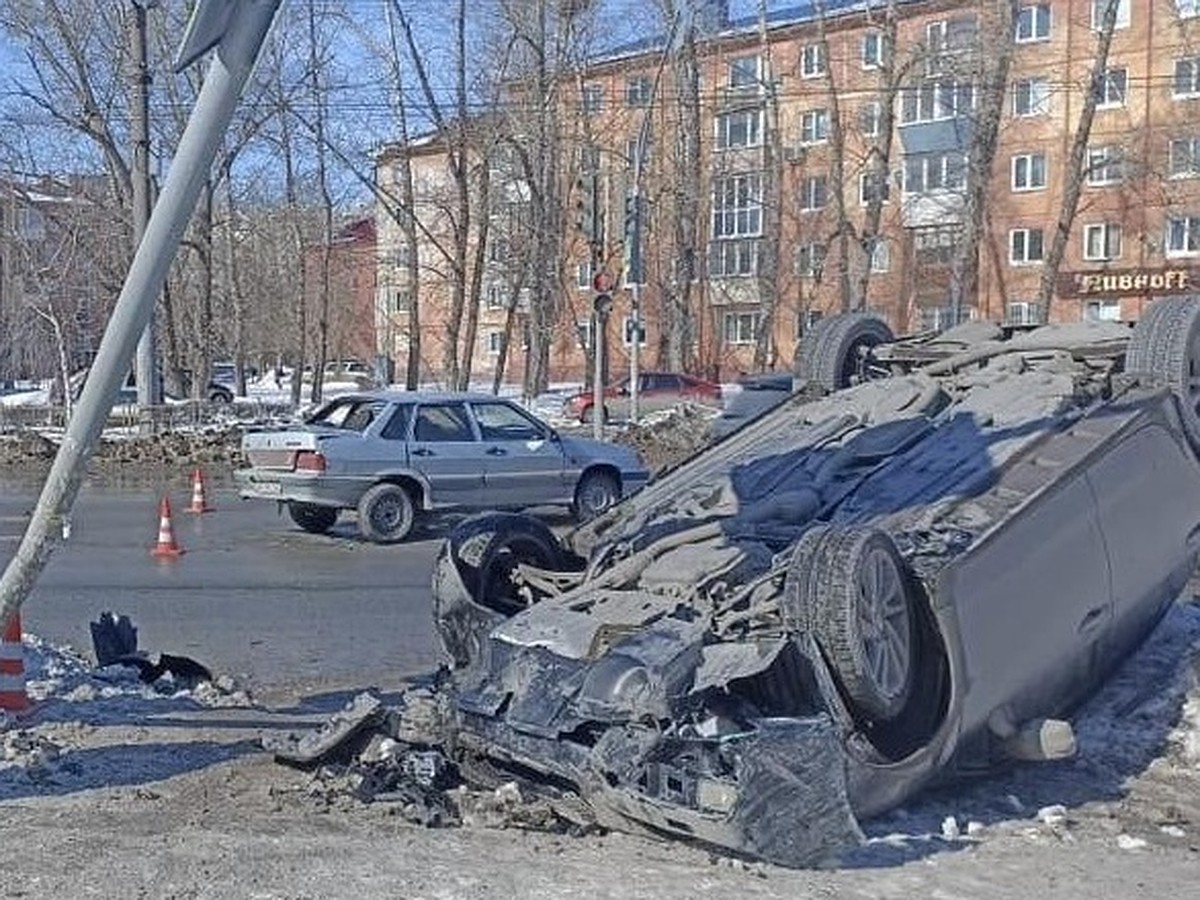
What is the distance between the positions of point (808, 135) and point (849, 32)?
4.55 m

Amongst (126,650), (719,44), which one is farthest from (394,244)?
(126,650)

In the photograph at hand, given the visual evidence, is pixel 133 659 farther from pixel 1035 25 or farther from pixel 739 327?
pixel 739 327

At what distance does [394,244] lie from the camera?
205 feet

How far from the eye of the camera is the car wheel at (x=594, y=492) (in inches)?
690

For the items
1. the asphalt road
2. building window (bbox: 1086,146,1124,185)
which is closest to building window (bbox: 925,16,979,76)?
building window (bbox: 1086,146,1124,185)

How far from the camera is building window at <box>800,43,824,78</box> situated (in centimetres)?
5335

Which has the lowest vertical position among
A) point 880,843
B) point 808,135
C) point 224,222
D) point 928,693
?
point 880,843

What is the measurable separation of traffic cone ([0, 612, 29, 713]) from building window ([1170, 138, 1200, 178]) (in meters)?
46.9

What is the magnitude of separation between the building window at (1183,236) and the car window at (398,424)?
39.7 m

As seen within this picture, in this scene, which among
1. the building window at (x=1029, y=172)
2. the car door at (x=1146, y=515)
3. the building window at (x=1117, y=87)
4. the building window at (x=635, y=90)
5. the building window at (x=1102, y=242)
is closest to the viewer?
the car door at (x=1146, y=515)

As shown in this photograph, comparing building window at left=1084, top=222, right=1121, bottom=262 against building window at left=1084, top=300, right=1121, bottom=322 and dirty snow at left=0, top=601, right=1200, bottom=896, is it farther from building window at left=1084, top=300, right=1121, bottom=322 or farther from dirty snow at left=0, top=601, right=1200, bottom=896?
dirty snow at left=0, top=601, right=1200, bottom=896

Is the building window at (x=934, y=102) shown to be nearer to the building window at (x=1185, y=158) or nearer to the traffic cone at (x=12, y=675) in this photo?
the building window at (x=1185, y=158)

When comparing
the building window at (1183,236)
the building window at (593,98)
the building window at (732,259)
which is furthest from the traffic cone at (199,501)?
the building window at (732,259)

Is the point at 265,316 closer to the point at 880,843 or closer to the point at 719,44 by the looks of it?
the point at 719,44
